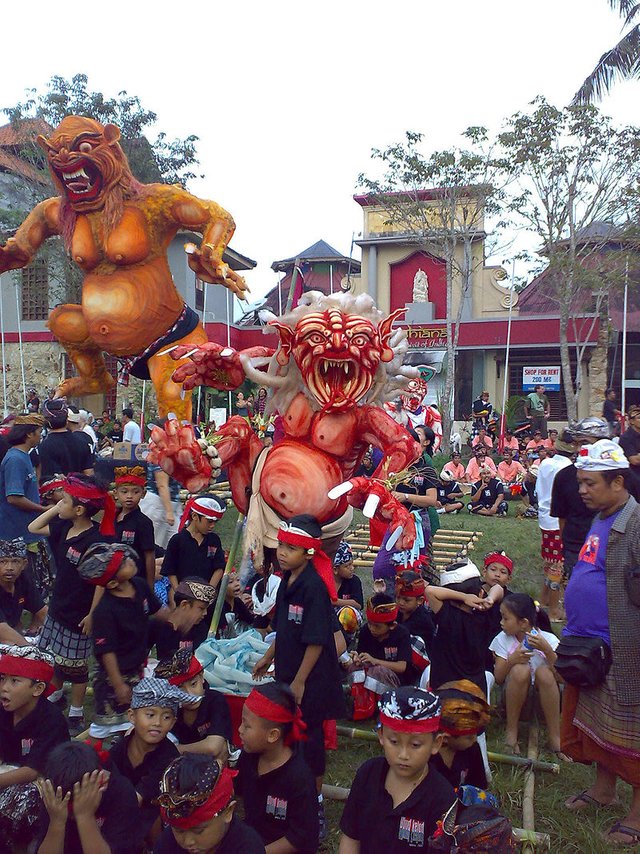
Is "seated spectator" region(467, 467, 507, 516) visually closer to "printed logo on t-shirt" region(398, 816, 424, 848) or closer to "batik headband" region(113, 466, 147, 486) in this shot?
"batik headband" region(113, 466, 147, 486)

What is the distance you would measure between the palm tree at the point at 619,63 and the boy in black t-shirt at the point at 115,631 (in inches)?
500

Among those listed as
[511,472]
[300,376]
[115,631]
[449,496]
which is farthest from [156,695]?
[511,472]

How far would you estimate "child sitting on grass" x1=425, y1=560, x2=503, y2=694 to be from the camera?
345cm

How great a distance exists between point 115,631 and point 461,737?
1564mm

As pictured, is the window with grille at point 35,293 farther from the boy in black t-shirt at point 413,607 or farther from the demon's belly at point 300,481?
the boy in black t-shirt at point 413,607

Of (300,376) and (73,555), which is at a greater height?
(300,376)

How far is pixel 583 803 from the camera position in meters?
3.06

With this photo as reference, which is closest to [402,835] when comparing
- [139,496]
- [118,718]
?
[118,718]

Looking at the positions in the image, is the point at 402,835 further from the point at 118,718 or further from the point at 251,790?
the point at 118,718

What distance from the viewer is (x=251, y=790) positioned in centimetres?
241

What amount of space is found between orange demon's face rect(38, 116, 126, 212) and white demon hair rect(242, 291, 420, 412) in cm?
295

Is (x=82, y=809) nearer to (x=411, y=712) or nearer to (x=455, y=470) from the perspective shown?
(x=411, y=712)

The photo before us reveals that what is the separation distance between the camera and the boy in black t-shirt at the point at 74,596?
3.52m

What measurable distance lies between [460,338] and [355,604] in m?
16.2
